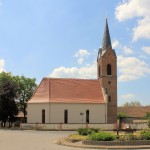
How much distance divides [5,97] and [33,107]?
606cm

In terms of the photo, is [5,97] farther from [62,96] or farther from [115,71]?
[115,71]

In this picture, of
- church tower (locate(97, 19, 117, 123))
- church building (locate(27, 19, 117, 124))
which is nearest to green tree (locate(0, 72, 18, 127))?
church building (locate(27, 19, 117, 124))

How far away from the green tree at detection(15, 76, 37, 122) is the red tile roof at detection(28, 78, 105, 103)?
613 inches

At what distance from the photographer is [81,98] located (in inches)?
2462

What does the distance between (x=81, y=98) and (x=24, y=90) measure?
2106cm

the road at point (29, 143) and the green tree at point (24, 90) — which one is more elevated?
the green tree at point (24, 90)

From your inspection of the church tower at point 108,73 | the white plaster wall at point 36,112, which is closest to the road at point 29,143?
the white plaster wall at point 36,112

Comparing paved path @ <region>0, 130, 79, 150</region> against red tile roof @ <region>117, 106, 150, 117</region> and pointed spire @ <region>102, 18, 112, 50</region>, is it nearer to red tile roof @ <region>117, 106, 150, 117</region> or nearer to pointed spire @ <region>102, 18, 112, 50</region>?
pointed spire @ <region>102, 18, 112, 50</region>

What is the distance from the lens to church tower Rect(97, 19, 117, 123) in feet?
208

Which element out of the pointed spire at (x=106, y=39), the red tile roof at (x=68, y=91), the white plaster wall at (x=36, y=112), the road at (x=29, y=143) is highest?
the pointed spire at (x=106, y=39)

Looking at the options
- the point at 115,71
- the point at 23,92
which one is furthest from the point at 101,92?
the point at 23,92

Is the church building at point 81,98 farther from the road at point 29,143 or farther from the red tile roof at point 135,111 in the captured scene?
the red tile roof at point 135,111

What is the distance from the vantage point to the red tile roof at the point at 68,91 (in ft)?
202

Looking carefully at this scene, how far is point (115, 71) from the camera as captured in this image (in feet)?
215
